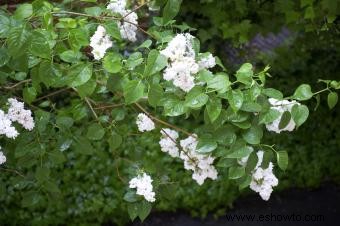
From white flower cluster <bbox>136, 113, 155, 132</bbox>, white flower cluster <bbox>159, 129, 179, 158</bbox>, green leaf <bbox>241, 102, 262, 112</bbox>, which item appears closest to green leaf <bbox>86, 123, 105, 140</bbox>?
white flower cluster <bbox>136, 113, 155, 132</bbox>

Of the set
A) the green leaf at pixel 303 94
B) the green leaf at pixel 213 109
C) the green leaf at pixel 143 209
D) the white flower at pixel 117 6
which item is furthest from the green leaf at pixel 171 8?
the green leaf at pixel 143 209

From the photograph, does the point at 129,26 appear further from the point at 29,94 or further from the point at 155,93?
the point at 155,93

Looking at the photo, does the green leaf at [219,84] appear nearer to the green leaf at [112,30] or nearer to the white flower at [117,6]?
the green leaf at [112,30]

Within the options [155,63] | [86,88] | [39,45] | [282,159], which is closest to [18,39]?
[39,45]

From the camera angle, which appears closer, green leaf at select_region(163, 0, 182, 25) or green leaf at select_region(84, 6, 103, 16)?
green leaf at select_region(163, 0, 182, 25)

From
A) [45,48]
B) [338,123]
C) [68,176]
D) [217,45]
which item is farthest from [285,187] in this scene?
[45,48]

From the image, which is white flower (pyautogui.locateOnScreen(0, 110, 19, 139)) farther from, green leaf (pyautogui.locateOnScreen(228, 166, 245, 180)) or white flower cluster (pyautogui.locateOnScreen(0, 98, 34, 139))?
green leaf (pyautogui.locateOnScreen(228, 166, 245, 180))
